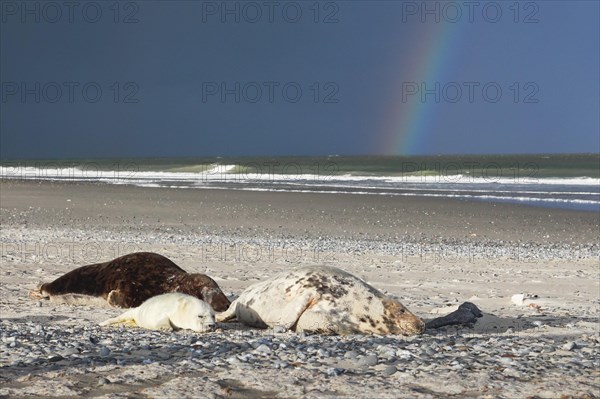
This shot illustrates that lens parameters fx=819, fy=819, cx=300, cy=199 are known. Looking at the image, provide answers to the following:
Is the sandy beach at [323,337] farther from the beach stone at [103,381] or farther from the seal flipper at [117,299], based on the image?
the seal flipper at [117,299]

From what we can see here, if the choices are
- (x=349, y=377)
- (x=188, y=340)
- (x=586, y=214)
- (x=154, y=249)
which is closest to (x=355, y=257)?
(x=154, y=249)

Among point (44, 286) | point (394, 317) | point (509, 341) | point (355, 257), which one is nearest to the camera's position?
point (509, 341)

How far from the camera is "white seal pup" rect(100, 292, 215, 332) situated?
6.96 m

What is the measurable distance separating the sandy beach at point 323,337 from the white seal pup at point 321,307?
0.28 m

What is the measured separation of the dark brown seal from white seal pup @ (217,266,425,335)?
81 centimetres

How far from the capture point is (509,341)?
660 centimetres

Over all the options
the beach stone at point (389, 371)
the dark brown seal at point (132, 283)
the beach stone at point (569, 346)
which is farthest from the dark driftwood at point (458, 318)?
the beach stone at point (389, 371)

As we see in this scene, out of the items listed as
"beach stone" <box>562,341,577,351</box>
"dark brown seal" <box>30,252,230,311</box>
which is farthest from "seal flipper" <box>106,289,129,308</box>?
"beach stone" <box>562,341,577,351</box>

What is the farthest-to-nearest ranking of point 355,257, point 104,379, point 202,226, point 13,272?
1. point 202,226
2. point 355,257
3. point 13,272
4. point 104,379

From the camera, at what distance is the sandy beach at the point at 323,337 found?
4848mm

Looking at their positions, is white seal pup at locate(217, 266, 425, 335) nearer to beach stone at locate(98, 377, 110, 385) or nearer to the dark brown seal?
the dark brown seal

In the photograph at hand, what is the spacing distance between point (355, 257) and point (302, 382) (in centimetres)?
957

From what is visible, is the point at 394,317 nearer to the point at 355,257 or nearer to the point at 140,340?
the point at 140,340

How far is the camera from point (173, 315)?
7.05m
